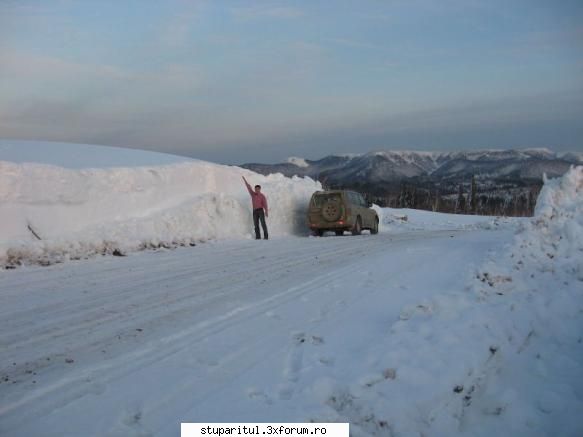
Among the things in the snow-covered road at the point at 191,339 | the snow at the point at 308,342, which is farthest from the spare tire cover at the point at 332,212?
the snow-covered road at the point at 191,339

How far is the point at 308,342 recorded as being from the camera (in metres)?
5.80

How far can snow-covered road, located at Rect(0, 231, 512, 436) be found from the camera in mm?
4117

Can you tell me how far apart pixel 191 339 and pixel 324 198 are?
14002 millimetres

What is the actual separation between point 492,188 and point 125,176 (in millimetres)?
127149

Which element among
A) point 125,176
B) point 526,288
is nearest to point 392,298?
point 526,288

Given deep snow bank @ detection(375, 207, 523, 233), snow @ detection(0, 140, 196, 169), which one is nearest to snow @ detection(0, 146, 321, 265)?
snow @ detection(0, 140, 196, 169)

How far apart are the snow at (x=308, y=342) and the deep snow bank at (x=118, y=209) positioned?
110 cm

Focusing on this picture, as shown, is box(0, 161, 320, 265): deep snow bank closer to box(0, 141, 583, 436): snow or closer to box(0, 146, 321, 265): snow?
box(0, 146, 321, 265): snow

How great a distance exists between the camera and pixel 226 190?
19.2 meters

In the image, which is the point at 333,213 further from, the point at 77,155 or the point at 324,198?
the point at 77,155

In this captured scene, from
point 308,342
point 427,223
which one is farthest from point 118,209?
point 427,223

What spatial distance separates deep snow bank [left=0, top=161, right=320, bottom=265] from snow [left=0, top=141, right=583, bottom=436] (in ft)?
3.61

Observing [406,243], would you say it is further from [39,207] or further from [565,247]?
[39,207]

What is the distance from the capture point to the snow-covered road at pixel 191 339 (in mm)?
4117
